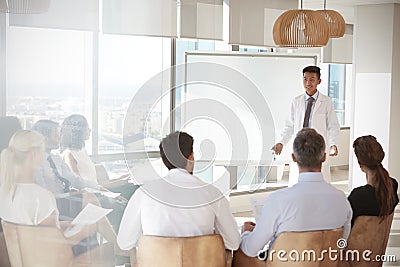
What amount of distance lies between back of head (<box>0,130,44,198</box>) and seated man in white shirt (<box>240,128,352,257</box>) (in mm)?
1415

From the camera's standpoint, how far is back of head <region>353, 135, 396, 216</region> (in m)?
3.24

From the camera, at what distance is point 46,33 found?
12.0 feet

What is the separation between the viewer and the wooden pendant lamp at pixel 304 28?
4836 millimetres

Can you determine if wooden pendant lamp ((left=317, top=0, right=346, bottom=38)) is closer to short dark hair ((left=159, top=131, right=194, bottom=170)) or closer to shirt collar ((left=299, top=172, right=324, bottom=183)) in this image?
short dark hair ((left=159, top=131, right=194, bottom=170))

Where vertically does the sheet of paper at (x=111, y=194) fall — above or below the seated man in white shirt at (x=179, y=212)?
below

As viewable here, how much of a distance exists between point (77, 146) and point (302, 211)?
154cm

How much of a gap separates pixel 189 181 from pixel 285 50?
490 centimetres

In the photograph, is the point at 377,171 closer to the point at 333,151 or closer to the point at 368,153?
the point at 368,153

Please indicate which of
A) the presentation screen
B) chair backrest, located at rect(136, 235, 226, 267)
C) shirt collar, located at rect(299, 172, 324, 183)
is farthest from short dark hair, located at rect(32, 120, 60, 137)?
the presentation screen

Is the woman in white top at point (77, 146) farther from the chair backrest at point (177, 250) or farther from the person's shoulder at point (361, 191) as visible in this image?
the person's shoulder at point (361, 191)

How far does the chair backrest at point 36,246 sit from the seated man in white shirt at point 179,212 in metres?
0.48

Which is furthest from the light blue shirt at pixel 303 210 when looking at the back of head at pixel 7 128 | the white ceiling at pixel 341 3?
the white ceiling at pixel 341 3

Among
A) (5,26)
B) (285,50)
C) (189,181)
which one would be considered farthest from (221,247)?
(285,50)

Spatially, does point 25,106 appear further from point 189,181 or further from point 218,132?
point 218,132
